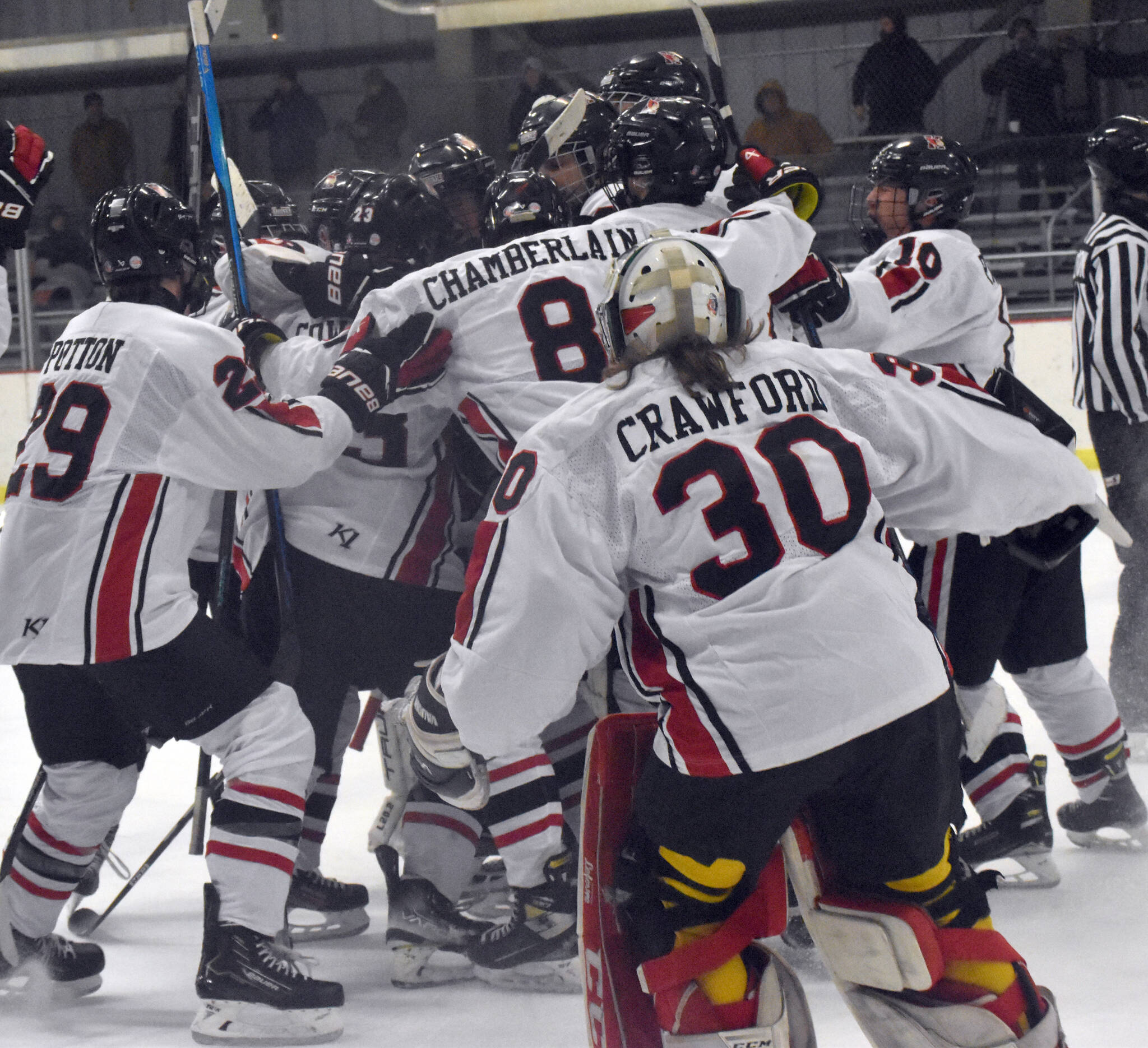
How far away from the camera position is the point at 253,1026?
2166 millimetres

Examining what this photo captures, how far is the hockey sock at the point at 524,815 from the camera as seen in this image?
7.85 feet

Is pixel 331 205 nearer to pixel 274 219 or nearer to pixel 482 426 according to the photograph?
pixel 274 219

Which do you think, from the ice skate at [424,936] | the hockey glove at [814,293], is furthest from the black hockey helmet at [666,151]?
the ice skate at [424,936]

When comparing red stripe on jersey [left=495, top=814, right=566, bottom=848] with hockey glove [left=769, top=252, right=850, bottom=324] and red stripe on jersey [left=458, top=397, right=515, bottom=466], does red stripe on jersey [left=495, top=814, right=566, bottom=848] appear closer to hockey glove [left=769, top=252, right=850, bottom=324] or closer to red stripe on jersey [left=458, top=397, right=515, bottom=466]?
red stripe on jersey [left=458, top=397, right=515, bottom=466]

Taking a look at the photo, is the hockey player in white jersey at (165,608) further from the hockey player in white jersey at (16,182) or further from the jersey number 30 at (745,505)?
the jersey number 30 at (745,505)

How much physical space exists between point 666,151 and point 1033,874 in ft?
4.81

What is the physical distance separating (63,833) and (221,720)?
1.13 feet

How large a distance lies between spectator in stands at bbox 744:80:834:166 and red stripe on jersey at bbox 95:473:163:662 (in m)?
7.23

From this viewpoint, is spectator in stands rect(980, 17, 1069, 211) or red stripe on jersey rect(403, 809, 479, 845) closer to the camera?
red stripe on jersey rect(403, 809, 479, 845)

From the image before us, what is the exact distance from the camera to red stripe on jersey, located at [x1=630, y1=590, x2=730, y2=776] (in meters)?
1.60

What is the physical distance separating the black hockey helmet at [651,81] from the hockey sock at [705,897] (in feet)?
5.55

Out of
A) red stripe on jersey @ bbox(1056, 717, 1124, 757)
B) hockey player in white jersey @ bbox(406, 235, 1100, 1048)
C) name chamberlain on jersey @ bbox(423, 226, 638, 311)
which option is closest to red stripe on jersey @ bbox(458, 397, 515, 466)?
name chamberlain on jersey @ bbox(423, 226, 638, 311)

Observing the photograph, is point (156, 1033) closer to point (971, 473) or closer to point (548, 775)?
point (548, 775)

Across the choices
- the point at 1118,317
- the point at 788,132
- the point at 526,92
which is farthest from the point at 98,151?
the point at 1118,317
